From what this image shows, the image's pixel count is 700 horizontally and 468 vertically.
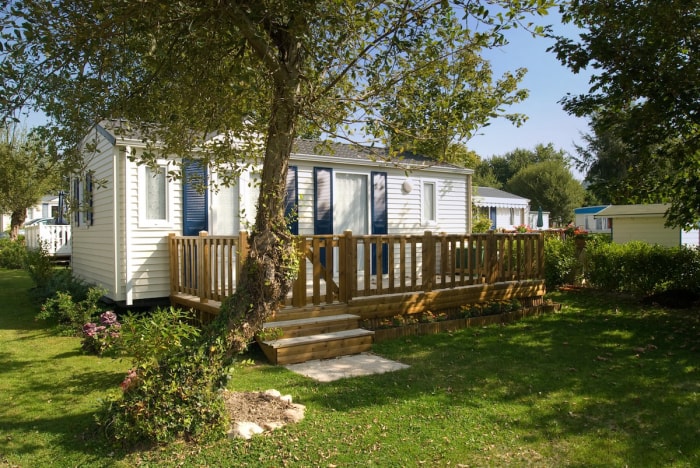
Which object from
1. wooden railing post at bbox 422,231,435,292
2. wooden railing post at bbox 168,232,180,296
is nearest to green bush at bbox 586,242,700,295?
wooden railing post at bbox 422,231,435,292

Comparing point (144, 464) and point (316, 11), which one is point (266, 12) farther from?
point (144, 464)

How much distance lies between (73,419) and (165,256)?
4.42 metres

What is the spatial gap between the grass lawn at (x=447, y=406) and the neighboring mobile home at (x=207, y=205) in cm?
177

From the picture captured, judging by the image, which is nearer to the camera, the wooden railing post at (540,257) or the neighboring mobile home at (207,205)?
the neighboring mobile home at (207,205)

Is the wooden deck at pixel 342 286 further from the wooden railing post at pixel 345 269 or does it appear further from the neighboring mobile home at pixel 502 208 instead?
the neighboring mobile home at pixel 502 208

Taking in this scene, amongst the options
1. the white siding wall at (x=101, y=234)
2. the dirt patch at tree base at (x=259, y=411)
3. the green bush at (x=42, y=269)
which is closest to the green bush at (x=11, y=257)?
the green bush at (x=42, y=269)

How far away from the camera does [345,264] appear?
730 centimetres

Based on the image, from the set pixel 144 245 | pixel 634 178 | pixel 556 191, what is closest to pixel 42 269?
pixel 144 245

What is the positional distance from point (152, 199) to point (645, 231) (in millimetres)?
14725

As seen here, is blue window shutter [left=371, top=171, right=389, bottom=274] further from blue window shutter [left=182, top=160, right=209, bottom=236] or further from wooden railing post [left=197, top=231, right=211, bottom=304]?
wooden railing post [left=197, top=231, right=211, bottom=304]

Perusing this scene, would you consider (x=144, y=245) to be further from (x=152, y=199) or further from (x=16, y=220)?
(x=16, y=220)

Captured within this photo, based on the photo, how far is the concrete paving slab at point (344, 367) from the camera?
5578 millimetres

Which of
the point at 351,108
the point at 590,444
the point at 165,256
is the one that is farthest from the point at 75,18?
the point at 590,444

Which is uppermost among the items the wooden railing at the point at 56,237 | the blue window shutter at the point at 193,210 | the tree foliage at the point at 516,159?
the tree foliage at the point at 516,159
